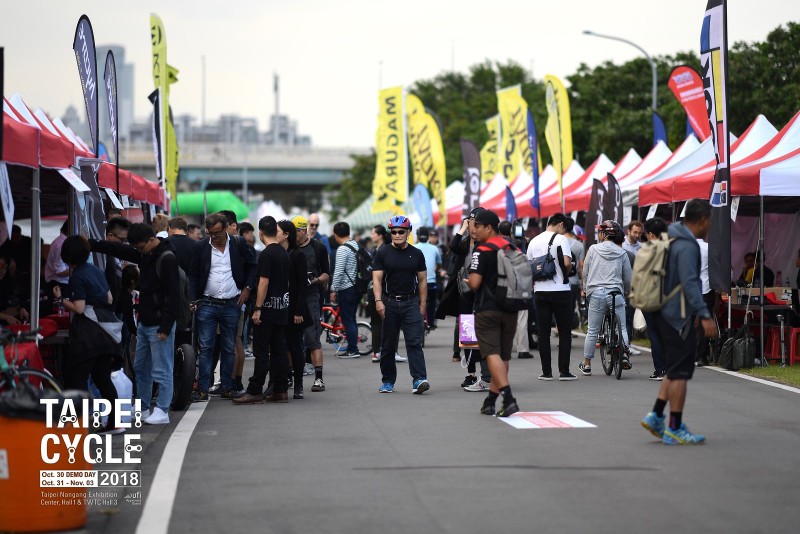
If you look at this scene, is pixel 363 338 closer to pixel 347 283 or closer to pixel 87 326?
pixel 347 283

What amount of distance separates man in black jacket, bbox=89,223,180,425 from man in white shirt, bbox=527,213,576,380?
5234mm

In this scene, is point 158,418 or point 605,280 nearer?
point 158,418

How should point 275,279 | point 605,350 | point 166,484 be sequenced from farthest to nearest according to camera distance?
point 605,350, point 275,279, point 166,484

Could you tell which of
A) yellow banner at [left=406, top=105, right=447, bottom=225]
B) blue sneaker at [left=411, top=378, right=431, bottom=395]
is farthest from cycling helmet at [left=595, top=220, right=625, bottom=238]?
yellow banner at [left=406, top=105, right=447, bottom=225]

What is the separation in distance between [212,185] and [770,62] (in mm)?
76063

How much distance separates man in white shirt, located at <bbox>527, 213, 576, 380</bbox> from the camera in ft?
49.0

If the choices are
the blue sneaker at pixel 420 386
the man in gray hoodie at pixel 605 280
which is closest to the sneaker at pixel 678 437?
the blue sneaker at pixel 420 386

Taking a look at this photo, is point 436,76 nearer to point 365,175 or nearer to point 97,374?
point 365,175

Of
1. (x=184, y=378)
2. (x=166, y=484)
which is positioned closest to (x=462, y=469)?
(x=166, y=484)

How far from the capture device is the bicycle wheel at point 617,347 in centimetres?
1501

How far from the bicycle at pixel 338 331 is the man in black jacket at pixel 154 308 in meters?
8.22

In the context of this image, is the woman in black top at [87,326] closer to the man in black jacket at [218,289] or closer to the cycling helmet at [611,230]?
the man in black jacket at [218,289]

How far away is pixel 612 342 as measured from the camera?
49.9 feet

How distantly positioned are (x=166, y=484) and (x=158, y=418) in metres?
3.09
